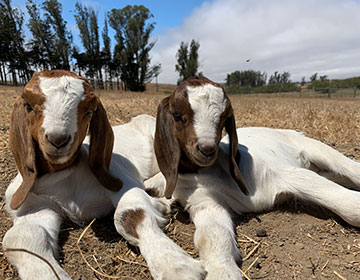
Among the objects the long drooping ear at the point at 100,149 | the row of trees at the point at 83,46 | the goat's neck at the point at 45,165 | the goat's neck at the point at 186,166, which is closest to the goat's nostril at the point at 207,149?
the goat's neck at the point at 186,166

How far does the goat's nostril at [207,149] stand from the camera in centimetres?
174

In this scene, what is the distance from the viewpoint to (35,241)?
1.57 m

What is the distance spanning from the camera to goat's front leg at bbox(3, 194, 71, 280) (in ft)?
4.73

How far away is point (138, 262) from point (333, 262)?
3.60 ft

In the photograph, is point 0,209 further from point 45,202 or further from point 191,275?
point 191,275

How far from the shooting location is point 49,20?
30.3 meters

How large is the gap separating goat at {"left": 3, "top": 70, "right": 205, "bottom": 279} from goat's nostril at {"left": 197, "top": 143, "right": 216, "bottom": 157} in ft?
1.70

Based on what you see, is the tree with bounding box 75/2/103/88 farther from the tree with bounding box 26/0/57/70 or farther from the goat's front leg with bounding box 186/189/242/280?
the goat's front leg with bounding box 186/189/242/280

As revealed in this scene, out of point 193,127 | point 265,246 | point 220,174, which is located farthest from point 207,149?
point 265,246

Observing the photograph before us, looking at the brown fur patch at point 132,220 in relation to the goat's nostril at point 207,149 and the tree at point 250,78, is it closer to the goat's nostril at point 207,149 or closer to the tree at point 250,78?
the goat's nostril at point 207,149

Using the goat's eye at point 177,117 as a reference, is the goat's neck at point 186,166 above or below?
below

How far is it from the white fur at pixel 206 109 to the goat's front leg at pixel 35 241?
1.07m

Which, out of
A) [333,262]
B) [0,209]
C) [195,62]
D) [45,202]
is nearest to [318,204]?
[333,262]

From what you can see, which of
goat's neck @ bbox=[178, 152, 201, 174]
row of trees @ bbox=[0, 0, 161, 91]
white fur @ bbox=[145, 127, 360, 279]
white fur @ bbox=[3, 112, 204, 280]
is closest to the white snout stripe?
white fur @ bbox=[3, 112, 204, 280]
